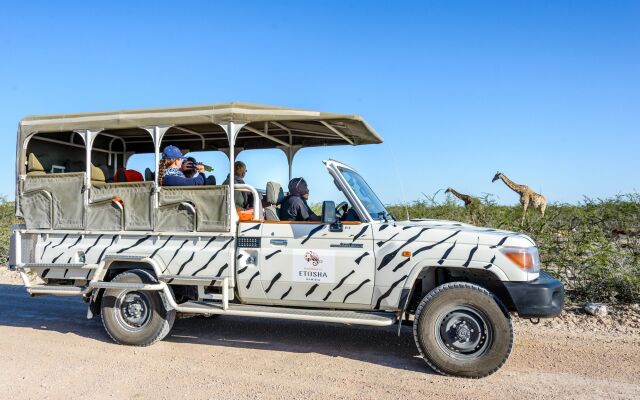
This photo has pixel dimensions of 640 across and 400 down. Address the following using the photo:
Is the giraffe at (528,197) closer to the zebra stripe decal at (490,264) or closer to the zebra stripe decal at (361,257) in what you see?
the zebra stripe decal at (490,264)

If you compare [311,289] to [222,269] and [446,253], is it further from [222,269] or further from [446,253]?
[446,253]

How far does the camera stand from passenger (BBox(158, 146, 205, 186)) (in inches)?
245

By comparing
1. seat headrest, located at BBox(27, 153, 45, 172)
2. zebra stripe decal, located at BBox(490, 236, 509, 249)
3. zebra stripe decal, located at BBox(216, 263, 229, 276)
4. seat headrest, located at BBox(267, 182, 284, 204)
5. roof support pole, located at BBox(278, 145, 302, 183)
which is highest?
roof support pole, located at BBox(278, 145, 302, 183)

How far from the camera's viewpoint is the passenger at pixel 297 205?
597 centimetres

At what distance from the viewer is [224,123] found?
591 centimetres

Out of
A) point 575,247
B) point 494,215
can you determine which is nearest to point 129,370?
point 575,247

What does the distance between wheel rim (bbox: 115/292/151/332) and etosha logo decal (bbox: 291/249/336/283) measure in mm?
1900

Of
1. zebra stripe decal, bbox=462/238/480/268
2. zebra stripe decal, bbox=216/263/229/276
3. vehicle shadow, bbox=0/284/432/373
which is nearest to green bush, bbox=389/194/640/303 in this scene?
vehicle shadow, bbox=0/284/432/373

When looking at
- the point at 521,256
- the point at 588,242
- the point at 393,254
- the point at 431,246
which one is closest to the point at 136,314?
the point at 393,254

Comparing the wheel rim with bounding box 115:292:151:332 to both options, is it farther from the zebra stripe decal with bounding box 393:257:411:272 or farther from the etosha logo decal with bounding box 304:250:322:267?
the zebra stripe decal with bounding box 393:257:411:272

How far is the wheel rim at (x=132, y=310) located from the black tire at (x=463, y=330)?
10.3ft

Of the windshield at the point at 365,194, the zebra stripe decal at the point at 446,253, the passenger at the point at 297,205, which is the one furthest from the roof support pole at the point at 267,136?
the zebra stripe decal at the point at 446,253

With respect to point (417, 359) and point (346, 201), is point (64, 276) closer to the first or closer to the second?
point (346, 201)

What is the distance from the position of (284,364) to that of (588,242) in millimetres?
5521
